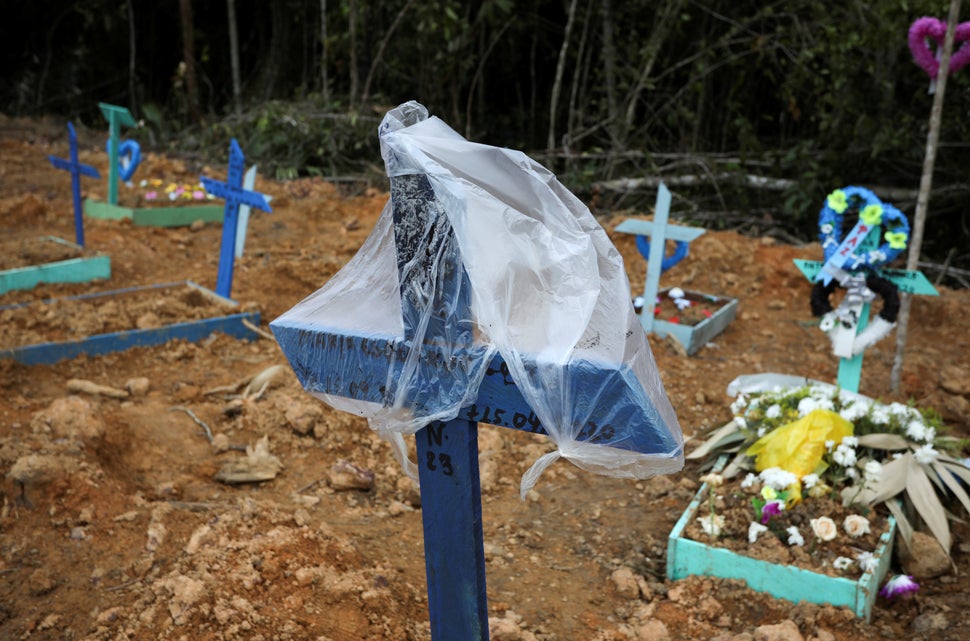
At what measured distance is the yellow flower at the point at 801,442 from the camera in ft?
→ 10.2

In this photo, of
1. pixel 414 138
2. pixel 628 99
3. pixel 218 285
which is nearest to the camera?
pixel 414 138

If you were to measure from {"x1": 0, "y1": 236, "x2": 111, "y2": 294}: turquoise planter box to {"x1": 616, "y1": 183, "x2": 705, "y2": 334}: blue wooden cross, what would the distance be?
3.46 metres

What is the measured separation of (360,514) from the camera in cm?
307

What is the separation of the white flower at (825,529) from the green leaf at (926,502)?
1.29 feet

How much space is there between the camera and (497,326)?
1478 mm

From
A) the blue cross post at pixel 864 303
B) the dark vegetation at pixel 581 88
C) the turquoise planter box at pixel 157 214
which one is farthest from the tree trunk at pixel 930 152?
the turquoise planter box at pixel 157 214

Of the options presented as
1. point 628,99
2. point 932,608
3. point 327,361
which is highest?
point 628,99

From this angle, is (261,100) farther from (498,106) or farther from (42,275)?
(42,275)

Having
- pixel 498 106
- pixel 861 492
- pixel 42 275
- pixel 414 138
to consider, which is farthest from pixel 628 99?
Answer: pixel 414 138

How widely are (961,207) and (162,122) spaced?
9.16m

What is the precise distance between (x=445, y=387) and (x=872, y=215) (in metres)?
2.84

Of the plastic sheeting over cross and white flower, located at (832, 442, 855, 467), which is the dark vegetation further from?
the plastic sheeting over cross

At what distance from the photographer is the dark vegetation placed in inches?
271

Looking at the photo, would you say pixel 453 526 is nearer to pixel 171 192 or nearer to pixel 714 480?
pixel 714 480
